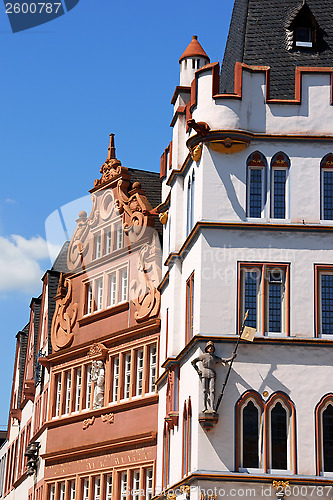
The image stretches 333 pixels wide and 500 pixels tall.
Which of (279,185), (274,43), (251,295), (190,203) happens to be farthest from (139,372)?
(274,43)

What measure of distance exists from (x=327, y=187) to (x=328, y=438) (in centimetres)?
849

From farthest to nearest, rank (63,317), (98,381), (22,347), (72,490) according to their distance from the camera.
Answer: (22,347), (63,317), (72,490), (98,381)

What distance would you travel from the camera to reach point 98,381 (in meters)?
48.3

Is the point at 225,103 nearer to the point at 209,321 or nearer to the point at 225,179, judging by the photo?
the point at 225,179

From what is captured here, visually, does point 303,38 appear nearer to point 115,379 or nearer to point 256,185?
point 256,185

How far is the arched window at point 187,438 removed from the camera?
116 ft

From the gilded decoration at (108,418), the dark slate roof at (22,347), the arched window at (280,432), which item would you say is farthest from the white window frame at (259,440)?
the dark slate roof at (22,347)

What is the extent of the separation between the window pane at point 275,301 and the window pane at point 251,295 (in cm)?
47

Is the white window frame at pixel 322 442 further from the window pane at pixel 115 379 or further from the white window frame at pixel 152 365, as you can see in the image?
the window pane at pixel 115 379

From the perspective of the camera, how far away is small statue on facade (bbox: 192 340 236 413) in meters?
34.0

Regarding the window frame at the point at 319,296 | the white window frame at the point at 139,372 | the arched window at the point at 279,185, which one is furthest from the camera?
the white window frame at the point at 139,372

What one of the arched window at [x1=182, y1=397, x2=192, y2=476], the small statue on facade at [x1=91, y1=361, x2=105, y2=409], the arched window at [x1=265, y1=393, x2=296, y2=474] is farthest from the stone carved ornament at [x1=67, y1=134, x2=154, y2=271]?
the arched window at [x1=265, y1=393, x2=296, y2=474]

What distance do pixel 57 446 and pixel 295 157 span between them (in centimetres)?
2092

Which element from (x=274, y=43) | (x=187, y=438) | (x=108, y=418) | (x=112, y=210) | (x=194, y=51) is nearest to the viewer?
(x=187, y=438)
